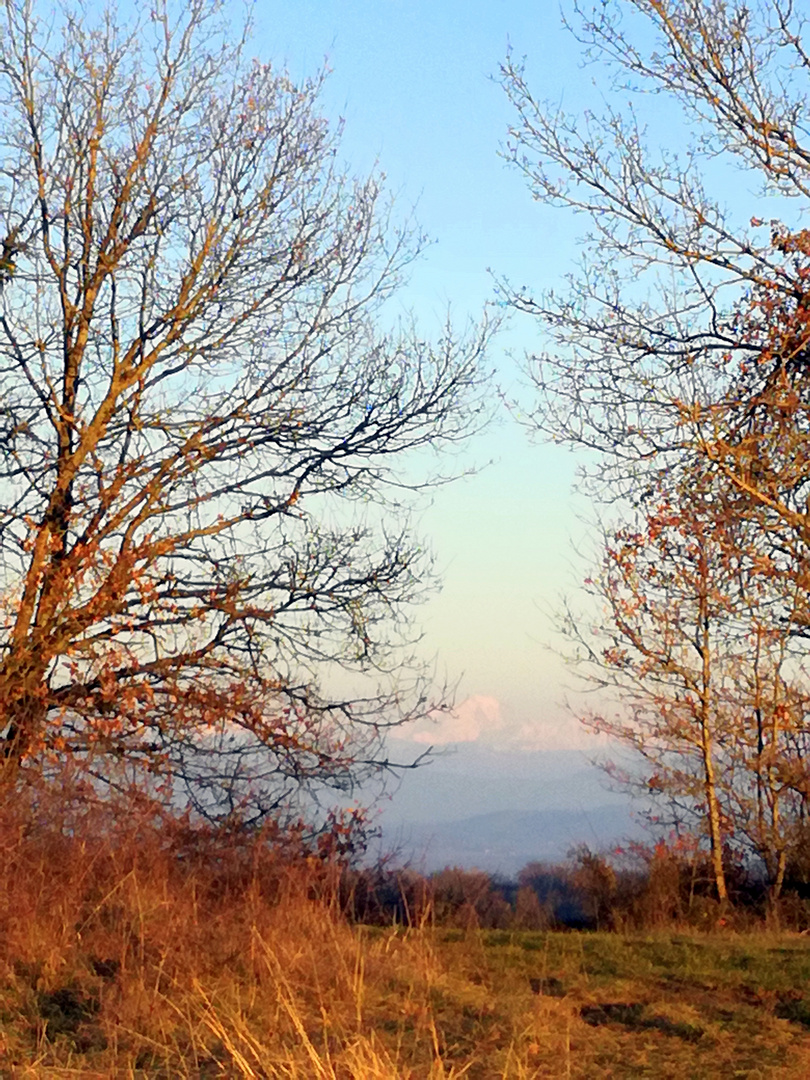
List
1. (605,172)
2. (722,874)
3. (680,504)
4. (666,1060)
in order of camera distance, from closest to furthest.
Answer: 1. (666,1060)
2. (680,504)
3. (605,172)
4. (722,874)

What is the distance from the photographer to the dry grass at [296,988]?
5.74 metres

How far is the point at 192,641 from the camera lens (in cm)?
1288

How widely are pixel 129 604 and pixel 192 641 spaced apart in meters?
0.80

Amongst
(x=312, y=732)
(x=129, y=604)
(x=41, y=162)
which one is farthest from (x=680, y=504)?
(x=41, y=162)

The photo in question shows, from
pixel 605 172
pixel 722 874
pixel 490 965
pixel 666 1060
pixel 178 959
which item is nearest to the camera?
pixel 666 1060

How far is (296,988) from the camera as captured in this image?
6.84m

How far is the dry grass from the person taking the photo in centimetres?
574

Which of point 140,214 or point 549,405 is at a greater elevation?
point 140,214

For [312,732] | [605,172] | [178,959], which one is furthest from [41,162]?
[178,959]

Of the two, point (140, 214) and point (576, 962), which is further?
point (140, 214)

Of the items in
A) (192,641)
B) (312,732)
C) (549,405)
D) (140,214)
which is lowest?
(312,732)

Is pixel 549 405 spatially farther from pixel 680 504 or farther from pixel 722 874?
pixel 722 874

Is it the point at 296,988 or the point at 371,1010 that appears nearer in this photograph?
the point at 371,1010

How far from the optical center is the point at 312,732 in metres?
13.0
